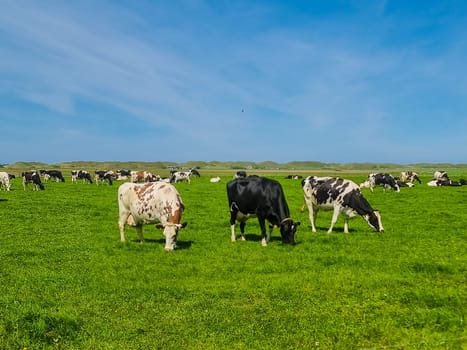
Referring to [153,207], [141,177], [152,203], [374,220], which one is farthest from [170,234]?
[141,177]

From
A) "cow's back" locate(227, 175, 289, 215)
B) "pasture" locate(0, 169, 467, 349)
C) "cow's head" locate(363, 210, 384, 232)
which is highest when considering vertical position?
"cow's back" locate(227, 175, 289, 215)

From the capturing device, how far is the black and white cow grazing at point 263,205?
52.0ft

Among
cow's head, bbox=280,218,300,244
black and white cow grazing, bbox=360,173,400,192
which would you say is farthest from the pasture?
black and white cow grazing, bbox=360,173,400,192

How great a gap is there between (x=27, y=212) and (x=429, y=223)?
934 inches

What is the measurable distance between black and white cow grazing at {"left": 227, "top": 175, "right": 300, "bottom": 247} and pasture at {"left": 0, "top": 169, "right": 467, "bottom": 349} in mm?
717

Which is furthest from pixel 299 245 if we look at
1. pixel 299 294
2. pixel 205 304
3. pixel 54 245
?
pixel 54 245

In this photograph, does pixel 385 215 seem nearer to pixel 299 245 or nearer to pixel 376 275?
pixel 299 245

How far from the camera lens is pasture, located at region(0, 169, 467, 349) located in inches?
305

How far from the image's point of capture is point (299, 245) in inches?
623

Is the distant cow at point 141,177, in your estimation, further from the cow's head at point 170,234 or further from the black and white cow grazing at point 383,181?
the cow's head at point 170,234

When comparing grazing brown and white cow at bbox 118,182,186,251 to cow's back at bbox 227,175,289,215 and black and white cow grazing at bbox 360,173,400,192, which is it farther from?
black and white cow grazing at bbox 360,173,400,192

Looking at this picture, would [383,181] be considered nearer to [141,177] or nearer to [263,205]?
[141,177]

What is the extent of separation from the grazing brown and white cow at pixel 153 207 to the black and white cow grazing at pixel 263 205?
2.49m

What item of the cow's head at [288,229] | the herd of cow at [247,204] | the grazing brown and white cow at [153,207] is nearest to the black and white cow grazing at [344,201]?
the herd of cow at [247,204]
